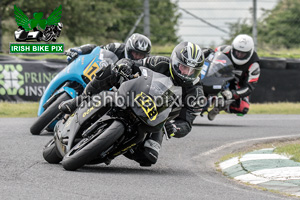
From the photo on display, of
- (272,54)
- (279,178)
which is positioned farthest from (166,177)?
(272,54)

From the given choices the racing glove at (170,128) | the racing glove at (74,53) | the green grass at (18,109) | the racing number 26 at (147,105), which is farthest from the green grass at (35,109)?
the racing number 26 at (147,105)

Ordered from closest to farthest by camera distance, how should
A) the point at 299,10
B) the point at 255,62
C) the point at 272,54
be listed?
the point at 255,62
the point at 272,54
the point at 299,10

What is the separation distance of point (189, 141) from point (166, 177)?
3427mm

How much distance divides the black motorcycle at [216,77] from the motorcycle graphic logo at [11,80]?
4609 millimetres

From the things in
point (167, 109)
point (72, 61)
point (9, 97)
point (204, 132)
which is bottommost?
point (9, 97)

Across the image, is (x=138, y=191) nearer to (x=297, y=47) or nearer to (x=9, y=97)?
(x=9, y=97)

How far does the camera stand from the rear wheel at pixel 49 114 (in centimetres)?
923

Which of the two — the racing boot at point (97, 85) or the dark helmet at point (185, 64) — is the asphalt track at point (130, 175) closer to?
the racing boot at point (97, 85)

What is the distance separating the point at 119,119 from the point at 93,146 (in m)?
0.40

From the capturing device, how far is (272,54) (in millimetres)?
18391

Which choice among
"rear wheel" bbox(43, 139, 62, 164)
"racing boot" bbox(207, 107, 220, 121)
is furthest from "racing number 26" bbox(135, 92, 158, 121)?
"racing boot" bbox(207, 107, 220, 121)

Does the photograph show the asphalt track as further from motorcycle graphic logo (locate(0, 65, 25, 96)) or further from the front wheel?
motorcycle graphic logo (locate(0, 65, 25, 96))

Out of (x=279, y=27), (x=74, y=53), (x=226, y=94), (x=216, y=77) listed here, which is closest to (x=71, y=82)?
(x=74, y=53)

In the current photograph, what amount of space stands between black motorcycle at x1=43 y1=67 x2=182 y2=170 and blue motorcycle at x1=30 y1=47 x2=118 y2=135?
252 centimetres
